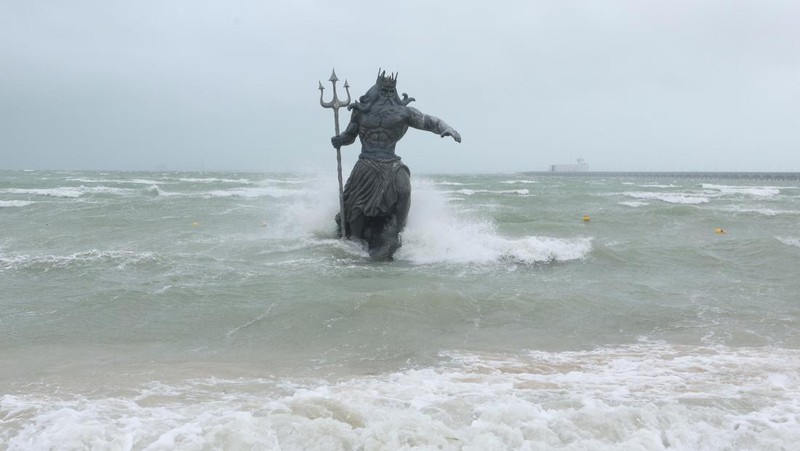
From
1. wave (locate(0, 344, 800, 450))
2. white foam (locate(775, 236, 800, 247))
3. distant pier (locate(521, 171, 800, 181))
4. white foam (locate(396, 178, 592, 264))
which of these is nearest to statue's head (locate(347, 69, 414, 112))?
white foam (locate(396, 178, 592, 264))

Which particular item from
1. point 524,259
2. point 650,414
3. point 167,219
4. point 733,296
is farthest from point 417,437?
point 167,219

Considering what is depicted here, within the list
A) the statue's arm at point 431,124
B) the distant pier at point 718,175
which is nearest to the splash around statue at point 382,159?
the statue's arm at point 431,124

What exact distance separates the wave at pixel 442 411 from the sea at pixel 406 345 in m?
0.01

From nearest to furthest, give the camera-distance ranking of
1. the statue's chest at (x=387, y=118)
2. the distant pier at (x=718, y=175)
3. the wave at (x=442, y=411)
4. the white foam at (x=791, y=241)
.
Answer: the wave at (x=442, y=411) → the statue's chest at (x=387, y=118) → the white foam at (x=791, y=241) → the distant pier at (x=718, y=175)

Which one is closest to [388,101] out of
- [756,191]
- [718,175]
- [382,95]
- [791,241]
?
[382,95]

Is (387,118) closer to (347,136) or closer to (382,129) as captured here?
(382,129)

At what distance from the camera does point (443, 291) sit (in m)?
5.68

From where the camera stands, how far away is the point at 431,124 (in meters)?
7.17

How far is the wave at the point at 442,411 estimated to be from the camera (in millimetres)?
2703

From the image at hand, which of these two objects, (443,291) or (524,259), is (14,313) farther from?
(524,259)

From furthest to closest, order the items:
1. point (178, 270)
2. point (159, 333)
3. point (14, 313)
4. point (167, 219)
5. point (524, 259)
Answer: point (167, 219), point (524, 259), point (178, 270), point (14, 313), point (159, 333)

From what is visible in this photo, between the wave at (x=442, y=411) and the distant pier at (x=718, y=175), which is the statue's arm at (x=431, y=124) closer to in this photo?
the wave at (x=442, y=411)

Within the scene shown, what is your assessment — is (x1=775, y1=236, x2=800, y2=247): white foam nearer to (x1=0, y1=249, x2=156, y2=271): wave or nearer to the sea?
the sea

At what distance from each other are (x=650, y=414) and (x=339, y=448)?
1479mm
